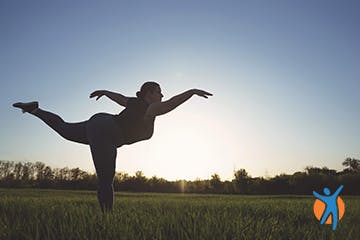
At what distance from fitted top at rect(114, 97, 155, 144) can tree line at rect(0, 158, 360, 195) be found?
1821 inches

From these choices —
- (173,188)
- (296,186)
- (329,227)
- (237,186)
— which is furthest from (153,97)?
(173,188)

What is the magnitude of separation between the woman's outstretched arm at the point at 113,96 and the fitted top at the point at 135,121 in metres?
0.69

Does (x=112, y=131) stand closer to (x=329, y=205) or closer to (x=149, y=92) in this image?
(x=149, y=92)

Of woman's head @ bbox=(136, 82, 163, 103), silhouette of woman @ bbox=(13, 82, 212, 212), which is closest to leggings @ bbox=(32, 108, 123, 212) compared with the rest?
silhouette of woman @ bbox=(13, 82, 212, 212)

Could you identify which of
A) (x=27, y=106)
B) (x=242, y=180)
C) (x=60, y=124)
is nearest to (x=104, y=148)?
(x=60, y=124)

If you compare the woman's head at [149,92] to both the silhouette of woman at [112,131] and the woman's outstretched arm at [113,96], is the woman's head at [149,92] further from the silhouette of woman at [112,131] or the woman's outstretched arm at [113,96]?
the woman's outstretched arm at [113,96]

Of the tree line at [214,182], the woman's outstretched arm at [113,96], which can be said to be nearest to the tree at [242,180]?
the tree line at [214,182]

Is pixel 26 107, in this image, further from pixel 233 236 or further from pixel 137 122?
pixel 233 236

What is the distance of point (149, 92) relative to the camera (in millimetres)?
4270

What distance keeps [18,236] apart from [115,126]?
1.94 meters

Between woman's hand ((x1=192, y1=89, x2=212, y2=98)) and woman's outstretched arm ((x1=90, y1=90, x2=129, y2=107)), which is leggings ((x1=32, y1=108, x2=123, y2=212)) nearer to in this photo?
woman's outstretched arm ((x1=90, y1=90, x2=129, y2=107))

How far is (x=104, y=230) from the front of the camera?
8.59 ft

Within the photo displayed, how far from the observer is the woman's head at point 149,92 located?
4258 mm

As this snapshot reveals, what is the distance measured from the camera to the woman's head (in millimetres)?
4258
